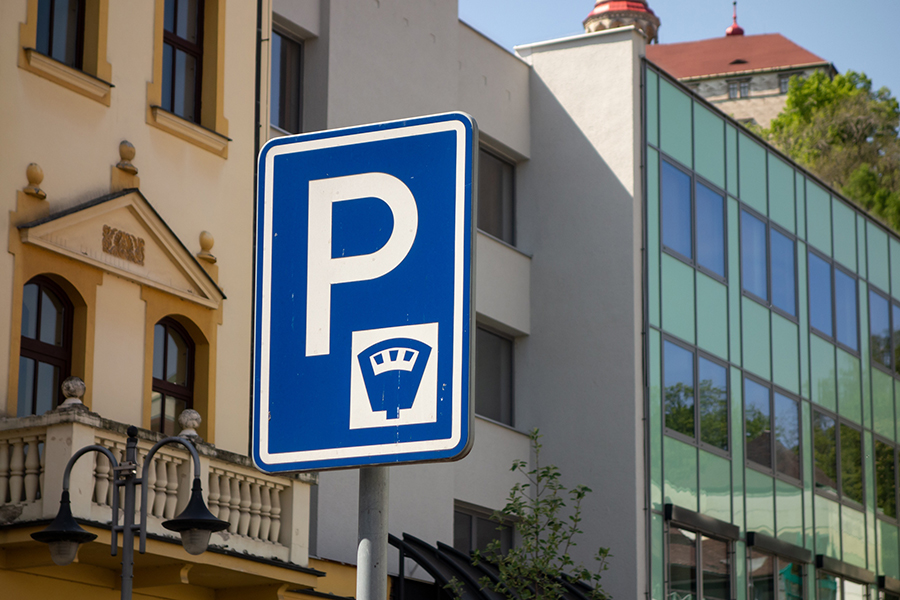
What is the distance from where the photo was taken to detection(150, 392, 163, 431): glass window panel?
52.6 feet

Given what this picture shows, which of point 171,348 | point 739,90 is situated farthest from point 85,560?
point 739,90

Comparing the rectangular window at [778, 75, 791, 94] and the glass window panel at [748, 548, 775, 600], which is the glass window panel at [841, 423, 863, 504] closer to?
the glass window panel at [748, 548, 775, 600]

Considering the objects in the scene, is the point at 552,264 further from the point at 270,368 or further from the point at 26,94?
the point at 270,368

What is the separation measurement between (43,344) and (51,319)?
286 mm

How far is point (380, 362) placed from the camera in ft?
11.0

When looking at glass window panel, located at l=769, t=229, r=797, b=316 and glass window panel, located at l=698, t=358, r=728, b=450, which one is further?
glass window panel, located at l=769, t=229, r=797, b=316

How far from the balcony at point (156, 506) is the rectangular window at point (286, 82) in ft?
21.5

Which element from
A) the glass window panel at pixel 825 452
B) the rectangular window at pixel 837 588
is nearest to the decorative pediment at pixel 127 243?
the glass window panel at pixel 825 452

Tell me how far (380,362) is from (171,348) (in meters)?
13.7

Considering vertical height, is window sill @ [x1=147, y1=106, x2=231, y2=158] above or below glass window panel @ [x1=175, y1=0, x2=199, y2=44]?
below

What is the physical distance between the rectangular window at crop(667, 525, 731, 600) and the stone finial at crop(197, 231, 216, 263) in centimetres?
1183

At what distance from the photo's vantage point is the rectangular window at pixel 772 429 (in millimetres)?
28766


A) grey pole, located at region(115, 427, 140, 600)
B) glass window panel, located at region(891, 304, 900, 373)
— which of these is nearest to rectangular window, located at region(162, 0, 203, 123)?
grey pole, located at region(115, 427, 140, 600)

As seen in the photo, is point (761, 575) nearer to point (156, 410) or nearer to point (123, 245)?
point (156, 410)
